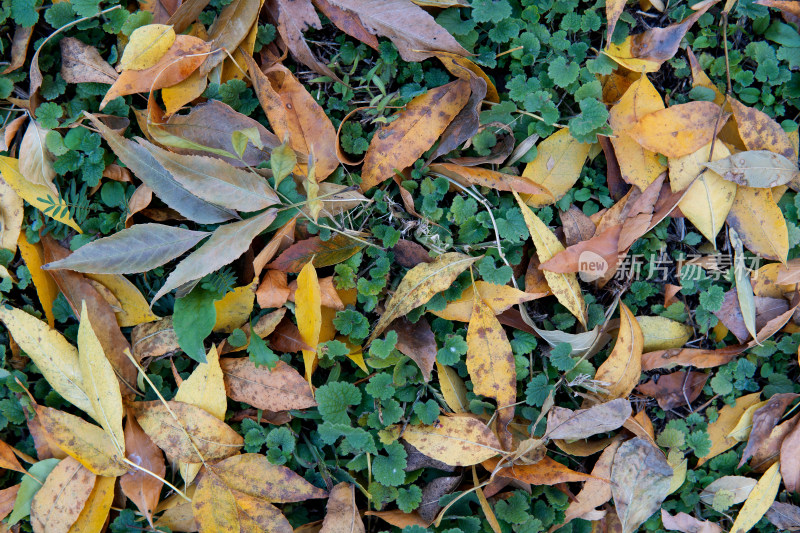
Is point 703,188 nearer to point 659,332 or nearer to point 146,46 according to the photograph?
point 659,332

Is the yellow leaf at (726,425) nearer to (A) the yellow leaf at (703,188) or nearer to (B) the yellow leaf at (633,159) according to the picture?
(A) the yellow leaf at (703,188)

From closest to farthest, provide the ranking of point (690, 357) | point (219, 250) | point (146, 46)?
1. point (219, 250)
2. point (146, 46)
3. point (690, 357)

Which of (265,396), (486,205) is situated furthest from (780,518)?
(265,396)

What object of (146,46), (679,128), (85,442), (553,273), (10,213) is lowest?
(85,442)

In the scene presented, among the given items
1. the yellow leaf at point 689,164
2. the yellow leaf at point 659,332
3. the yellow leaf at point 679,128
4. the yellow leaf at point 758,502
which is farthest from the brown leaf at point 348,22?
the yellow leaf at point 758,502

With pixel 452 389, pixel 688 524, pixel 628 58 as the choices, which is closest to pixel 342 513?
pixel 452 389

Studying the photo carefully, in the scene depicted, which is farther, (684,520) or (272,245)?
(684,520)

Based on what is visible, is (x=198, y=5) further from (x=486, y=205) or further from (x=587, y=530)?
(x=587, y=530)
